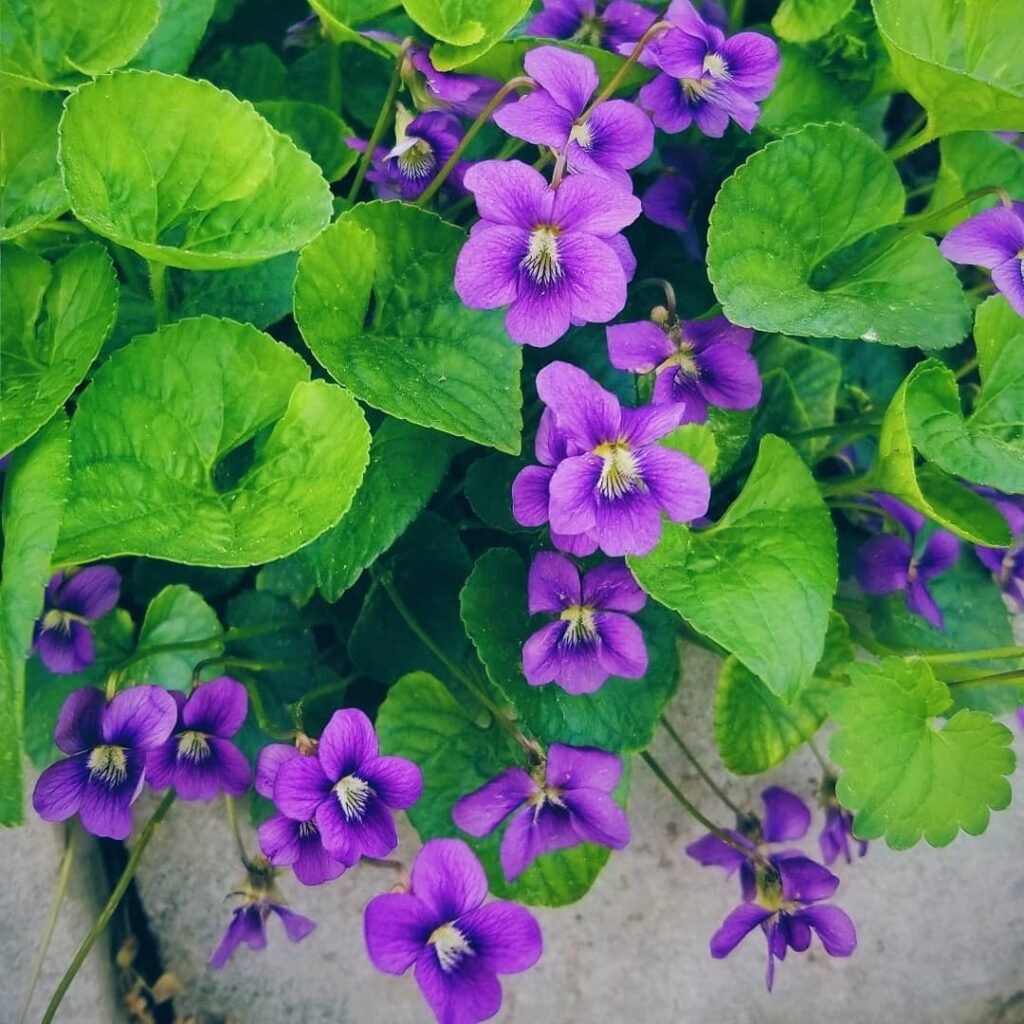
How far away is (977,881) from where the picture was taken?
1.54 m

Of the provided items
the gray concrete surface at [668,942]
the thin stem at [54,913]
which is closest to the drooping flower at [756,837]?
the gray concrete surface at [668,942]

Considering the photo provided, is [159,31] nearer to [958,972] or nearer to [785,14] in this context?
[785,14]

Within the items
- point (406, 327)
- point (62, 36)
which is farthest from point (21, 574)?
point (62, 36)

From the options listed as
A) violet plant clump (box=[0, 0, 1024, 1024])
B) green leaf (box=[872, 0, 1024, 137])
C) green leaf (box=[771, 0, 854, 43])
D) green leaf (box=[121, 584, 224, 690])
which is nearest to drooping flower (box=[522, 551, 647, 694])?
violet plant clump (box=[0, 0, 1024, 1024])

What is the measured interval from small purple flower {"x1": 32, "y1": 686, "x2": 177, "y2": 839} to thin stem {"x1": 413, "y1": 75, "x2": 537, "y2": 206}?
58cm

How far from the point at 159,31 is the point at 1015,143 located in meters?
1.19

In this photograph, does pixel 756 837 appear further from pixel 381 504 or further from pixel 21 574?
pixel 21 574

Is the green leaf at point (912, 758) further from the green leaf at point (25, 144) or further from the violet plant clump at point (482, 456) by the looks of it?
the green leaf at point (25, 144)

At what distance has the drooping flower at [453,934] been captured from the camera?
3.27ft

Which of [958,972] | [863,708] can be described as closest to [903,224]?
[863,708]

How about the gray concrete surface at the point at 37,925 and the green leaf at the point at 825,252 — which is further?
the gray concrete surface at the point at 37,925

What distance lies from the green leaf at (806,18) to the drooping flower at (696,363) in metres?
0.48

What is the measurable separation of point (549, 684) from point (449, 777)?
156 millimetres

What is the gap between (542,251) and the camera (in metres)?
1.03
